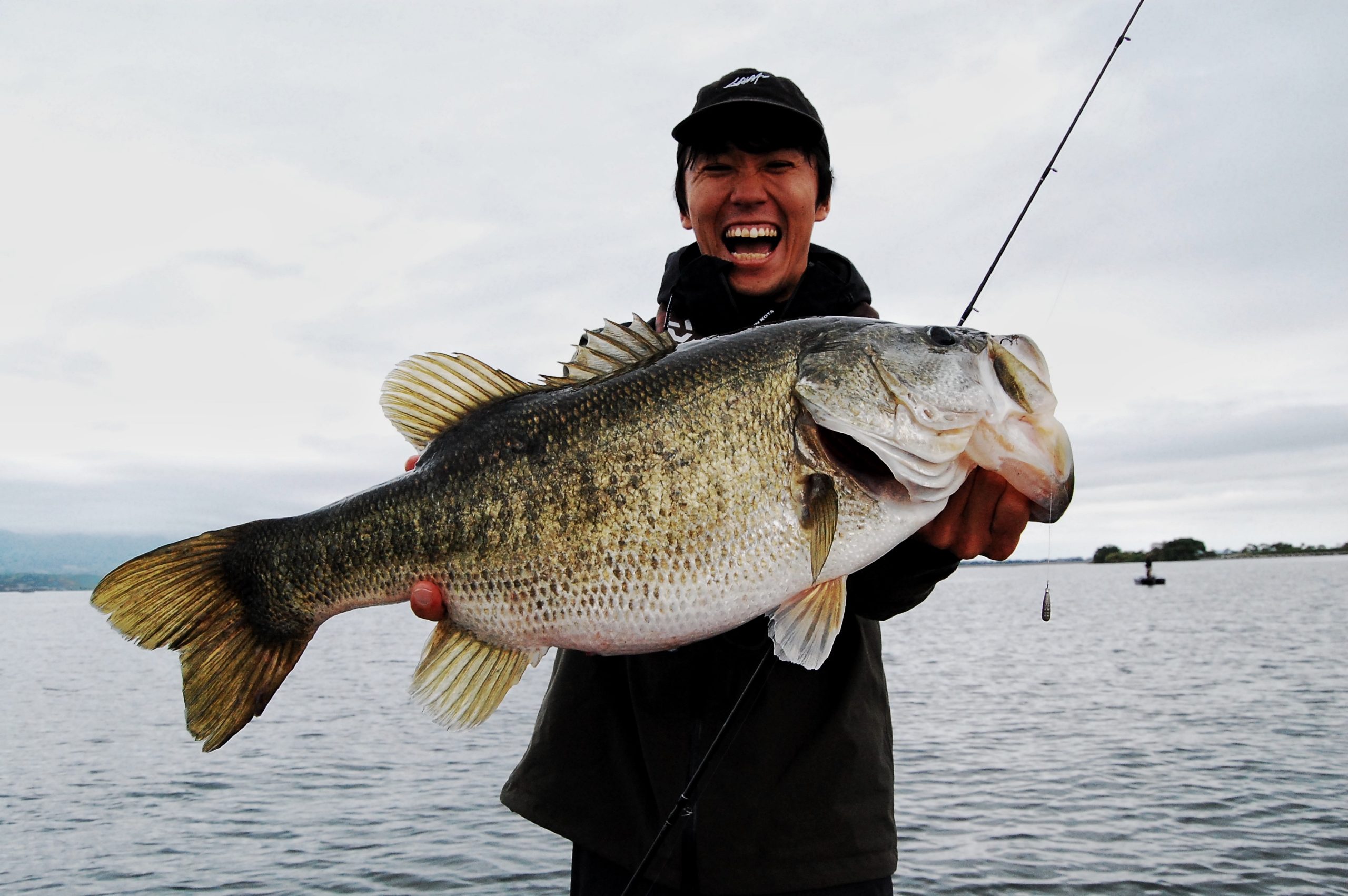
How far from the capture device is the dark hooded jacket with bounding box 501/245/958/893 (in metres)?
2.54

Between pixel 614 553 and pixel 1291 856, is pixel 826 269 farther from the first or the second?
pixel 1291 856

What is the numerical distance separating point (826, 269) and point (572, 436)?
133 centimetres

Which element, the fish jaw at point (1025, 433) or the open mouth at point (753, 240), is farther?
the open mouth at point (753, 240)

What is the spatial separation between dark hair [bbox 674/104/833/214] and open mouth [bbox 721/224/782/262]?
251 mm

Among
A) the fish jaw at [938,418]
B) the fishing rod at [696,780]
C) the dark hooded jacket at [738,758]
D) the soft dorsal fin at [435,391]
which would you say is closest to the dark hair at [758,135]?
Result: the fish jaw at [938,418]

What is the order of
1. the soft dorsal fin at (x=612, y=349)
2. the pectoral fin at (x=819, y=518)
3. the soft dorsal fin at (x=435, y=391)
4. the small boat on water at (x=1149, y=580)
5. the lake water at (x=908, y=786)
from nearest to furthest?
the pectoral fin at (x=819, y=518) < the soft dorsal fin at (x=612, y=349) < the soft dorsal fin at (x=435, y=391) < the lake water at (x=908, y=786) < the small boat on water at (x=1149, y=580)

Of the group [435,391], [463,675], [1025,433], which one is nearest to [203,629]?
[463,675]

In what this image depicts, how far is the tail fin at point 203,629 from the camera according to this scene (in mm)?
2521

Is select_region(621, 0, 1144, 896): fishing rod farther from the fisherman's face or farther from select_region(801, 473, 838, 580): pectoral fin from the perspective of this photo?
the fisherman's face

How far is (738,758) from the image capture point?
8.67 ft

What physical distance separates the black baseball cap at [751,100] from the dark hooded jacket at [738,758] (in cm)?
160

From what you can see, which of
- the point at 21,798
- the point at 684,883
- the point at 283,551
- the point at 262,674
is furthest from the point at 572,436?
the point at 21,798

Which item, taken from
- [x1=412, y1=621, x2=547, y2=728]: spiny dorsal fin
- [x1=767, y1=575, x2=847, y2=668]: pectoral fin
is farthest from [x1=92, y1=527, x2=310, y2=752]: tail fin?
[x1=767, y1=575, x2=847, y2=668]: pectoral fin

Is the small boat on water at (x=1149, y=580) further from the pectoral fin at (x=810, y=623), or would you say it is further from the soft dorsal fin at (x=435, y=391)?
the soft dorsal fin at (x=435, y=391)
